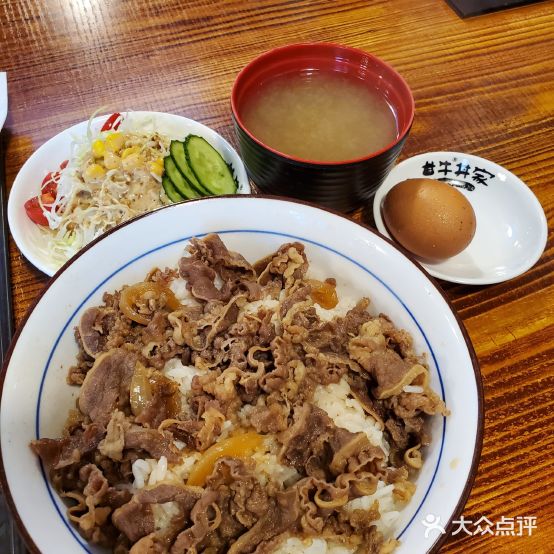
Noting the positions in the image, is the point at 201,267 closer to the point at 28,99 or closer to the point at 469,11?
the point at 28,99

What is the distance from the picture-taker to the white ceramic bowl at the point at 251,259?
4.66 feet

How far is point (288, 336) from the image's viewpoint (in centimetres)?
173

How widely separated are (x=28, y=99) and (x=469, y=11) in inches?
116

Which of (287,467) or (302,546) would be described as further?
(287,467)

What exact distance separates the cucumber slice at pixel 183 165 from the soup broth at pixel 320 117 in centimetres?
41

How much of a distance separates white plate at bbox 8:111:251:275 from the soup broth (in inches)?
11.8

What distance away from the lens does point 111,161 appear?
2625 mm

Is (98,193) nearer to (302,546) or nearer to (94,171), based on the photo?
(94,171)

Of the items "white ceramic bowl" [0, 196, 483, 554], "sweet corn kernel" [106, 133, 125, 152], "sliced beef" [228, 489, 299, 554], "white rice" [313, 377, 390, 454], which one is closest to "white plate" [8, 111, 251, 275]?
"sweet corn kernel" [106, 133, 125, 152]

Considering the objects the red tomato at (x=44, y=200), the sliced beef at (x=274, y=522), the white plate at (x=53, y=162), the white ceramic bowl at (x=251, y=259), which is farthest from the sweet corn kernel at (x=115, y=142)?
the sliced beef at (x=274, y=522)

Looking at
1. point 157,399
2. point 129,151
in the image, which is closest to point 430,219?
point 157,399

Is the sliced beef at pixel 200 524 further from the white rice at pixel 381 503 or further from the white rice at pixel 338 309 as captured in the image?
the white rice at pixel 338 309

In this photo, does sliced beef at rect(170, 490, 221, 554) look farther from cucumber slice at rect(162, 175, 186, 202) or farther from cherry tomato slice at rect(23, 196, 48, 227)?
cherry tomato slice at rect(23, 196, 48, 227)

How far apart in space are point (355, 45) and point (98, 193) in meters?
2.01
